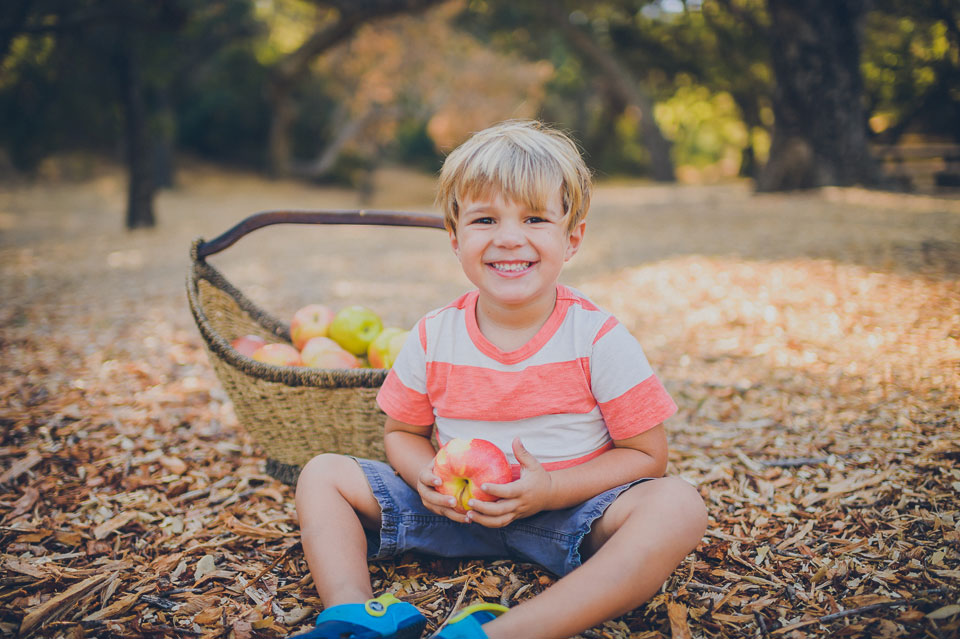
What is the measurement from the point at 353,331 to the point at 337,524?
3.56ft

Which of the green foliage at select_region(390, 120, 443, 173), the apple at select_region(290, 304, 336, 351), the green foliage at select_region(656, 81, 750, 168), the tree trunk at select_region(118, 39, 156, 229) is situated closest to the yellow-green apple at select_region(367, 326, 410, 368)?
the apple at select_region(290, 304, 336, 351)

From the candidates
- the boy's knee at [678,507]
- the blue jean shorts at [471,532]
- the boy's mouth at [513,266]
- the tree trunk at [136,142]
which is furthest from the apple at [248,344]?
the tree trunk at [136,142]

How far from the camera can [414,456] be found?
6.04 ft

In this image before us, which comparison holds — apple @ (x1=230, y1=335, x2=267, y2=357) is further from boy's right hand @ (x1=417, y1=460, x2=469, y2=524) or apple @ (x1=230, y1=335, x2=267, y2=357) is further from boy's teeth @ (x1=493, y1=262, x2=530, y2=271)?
boy's teeth @ (x1=493, y1=262, x2=530, y2=271)

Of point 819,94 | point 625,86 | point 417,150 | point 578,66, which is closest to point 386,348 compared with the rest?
point 819,94

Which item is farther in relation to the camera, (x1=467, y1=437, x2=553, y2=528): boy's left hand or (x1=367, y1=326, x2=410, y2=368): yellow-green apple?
(x1=367, y1=326, x2=410, y2=368): yellow-green apple

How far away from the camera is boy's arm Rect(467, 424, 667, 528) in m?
1.55

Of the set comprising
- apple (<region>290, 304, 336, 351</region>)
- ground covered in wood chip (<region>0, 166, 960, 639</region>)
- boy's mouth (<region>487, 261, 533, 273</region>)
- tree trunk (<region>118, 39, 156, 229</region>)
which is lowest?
ground covered in wood chip (<region>0, 166, 960, 639</region>)

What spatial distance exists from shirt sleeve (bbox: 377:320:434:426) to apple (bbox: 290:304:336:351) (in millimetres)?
906

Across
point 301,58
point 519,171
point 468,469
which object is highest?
point 301,58

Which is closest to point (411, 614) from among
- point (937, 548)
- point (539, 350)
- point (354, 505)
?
point (354, 505)

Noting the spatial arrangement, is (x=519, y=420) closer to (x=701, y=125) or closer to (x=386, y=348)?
(x=386, y=348)

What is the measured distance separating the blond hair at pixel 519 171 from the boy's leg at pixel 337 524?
2.79 ft

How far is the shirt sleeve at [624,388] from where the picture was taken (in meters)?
1.68
